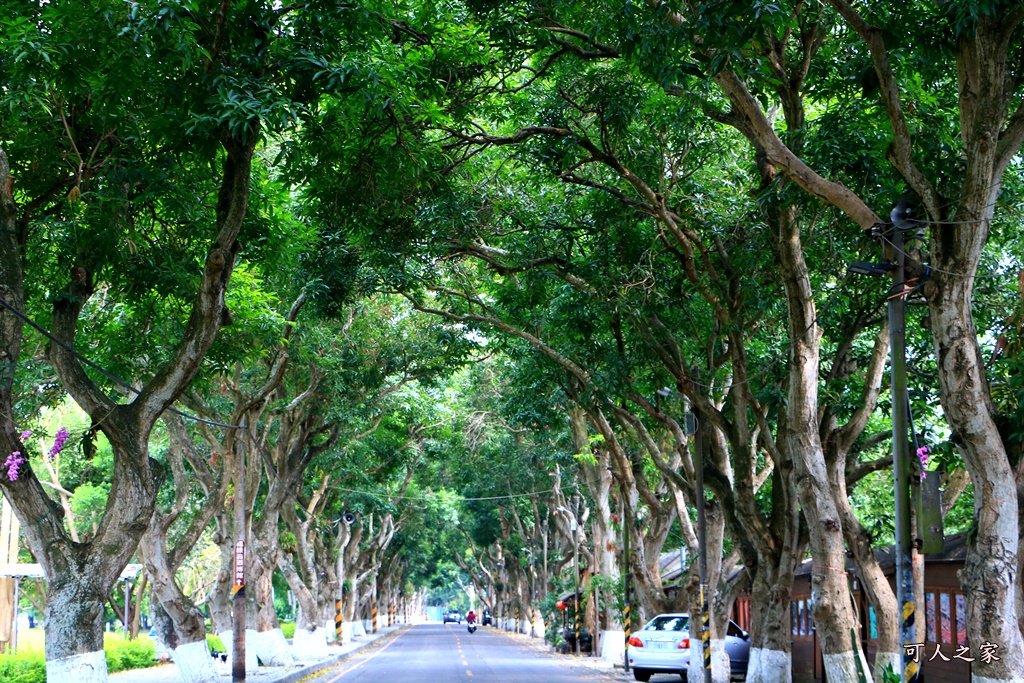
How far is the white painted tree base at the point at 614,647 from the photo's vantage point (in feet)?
97.6

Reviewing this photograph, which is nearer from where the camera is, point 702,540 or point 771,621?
point 771,621

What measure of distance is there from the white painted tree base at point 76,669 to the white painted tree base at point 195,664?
811 cm

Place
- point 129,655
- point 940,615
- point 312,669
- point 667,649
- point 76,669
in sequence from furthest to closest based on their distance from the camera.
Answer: point 129,655 < point 312,669 < point 667,649 < point 940,615 < point 76,669

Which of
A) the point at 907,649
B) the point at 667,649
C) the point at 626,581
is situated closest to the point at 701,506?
the point at 667,649

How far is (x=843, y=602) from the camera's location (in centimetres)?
1366

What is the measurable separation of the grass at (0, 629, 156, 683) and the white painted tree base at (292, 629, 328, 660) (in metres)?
4.30

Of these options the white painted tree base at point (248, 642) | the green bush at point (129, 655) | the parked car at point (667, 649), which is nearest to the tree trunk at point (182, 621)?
the white painted tree base at point (248, 642)

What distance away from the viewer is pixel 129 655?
1123 inches

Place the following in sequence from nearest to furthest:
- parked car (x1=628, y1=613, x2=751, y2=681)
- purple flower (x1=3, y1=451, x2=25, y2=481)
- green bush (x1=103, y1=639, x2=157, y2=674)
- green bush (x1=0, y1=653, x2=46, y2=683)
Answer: purple flower (x1=3, y1=451, x2=25, y2=481) → green bush (x1=0, y1=653, x2=46, y2=683) → parked car (x1=628, y1=613, x2=751, y2=681) → green bush (x1=103, y1=639, x2=157, y2=674)

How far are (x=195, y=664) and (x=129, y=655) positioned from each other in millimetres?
11239

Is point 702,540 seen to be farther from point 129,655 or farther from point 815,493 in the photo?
point 129,655

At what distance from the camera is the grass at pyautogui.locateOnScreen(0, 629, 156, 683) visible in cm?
1956

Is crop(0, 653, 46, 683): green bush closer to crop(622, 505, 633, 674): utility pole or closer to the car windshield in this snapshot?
crop(622, 505, 633, 674): utility pole

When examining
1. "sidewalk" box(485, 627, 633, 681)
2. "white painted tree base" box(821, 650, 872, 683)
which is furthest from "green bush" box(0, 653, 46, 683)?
"white painted tree base" box(821, 650, 872, 683)
